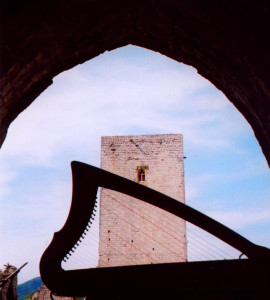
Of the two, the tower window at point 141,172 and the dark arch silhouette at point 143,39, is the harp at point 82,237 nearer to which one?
the dark arch silhouette at point 143,39

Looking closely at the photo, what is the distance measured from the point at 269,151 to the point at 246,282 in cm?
182

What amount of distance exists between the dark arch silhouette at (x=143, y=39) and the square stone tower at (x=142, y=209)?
1224 centimetres

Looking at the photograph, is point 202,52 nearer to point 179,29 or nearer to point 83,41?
point 179,29

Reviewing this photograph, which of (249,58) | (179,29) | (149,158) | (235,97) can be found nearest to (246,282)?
(249,58)

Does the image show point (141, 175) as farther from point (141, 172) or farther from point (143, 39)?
point (143, 39)

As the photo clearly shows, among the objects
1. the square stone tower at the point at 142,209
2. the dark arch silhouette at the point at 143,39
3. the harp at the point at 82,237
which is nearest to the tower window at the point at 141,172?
the square stone tower at the point at 142,209

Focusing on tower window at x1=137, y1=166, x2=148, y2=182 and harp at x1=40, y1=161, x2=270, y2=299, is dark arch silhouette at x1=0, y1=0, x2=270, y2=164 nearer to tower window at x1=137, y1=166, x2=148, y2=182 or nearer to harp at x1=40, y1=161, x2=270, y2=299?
harp at x1=40, y1=161, x2=270, y2=299

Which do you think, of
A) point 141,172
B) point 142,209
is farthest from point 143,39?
point 141,172

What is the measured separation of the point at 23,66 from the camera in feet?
10.3

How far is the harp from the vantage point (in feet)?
5.69

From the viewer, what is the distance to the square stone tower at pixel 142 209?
48.7 feet

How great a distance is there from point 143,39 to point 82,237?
8.70ft

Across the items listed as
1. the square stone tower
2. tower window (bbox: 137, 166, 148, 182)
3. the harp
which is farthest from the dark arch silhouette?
tower window (bbox: 137, 166, 148, 182)

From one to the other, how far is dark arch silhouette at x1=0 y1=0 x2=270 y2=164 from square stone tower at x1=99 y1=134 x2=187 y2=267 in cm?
1224
